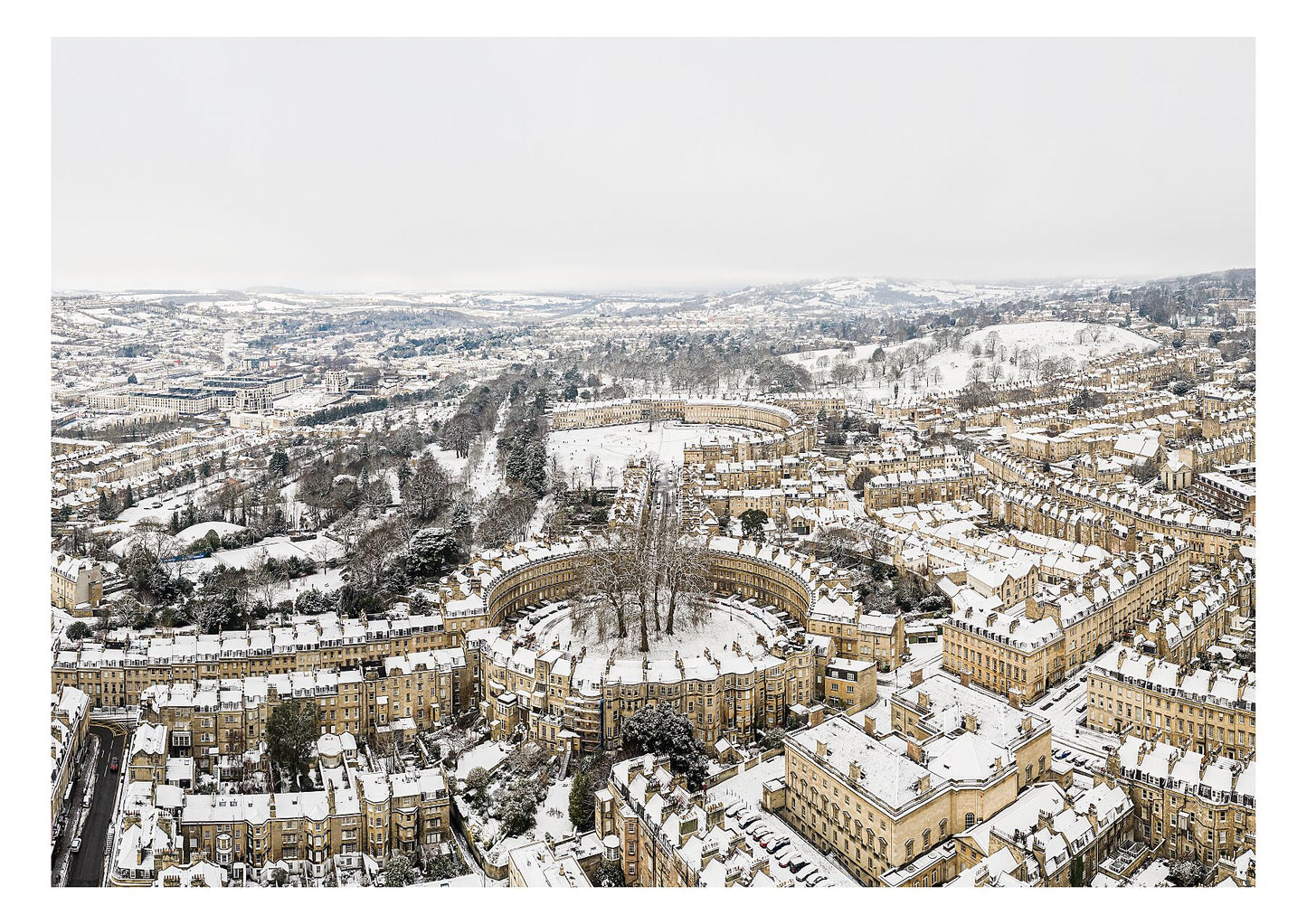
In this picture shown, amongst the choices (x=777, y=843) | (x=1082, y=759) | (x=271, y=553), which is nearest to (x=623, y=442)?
(x=271, y=553)

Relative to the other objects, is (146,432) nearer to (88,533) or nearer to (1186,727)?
(88,533)

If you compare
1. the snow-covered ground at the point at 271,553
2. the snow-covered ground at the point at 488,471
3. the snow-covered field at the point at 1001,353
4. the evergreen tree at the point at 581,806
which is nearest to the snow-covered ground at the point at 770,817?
the evergreen tree at the point at 581,806

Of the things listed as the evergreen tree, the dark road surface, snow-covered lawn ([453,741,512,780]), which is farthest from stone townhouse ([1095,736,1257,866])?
the dark road surface

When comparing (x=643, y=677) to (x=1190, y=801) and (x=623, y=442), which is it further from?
(x=623, y=442)

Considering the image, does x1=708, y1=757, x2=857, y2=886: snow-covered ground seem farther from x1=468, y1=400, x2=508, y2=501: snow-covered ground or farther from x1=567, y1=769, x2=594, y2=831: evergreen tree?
x1=468, y1=400, x2=508, y2=501: snow-covered ground

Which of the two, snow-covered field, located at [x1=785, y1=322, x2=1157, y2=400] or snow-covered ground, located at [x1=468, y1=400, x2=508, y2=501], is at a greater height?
snow-covered field, located at [x1=785, y1=322, x2=1157, y2=400]

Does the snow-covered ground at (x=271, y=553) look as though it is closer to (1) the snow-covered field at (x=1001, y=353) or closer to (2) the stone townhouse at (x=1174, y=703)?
(2) the stone townhouse at (x=1174, y=703)

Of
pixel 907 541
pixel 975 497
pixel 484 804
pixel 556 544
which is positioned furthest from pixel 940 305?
pixel 484 804
